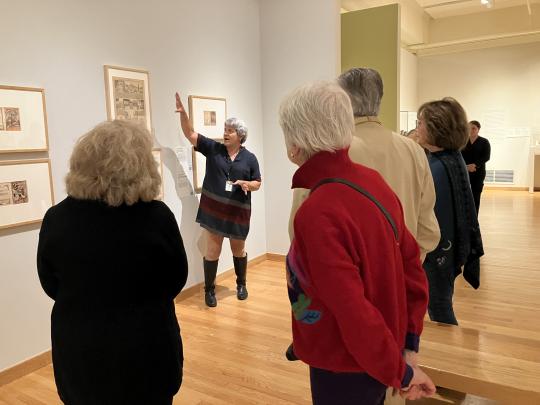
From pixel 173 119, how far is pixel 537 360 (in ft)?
10.5

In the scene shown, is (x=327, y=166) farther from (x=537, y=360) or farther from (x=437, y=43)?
(x=437, y=43)

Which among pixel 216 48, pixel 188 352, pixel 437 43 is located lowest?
pixel 188 352

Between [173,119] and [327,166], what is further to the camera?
[173,119]

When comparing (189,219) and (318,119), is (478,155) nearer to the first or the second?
(189,219)

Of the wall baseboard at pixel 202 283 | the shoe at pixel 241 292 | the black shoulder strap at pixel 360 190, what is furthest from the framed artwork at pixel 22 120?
the black shoulder strap at pixel 360 190

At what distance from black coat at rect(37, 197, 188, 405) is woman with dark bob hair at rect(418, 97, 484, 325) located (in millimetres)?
1443

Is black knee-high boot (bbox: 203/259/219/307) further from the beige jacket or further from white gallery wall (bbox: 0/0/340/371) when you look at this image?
the beige jacket

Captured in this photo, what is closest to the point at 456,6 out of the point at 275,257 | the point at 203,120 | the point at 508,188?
the point at 508,188

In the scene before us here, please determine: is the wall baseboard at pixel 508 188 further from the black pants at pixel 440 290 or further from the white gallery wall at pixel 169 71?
the black pants at pixel 440 290

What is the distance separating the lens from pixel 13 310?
2.91 metres

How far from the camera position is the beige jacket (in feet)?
5.81

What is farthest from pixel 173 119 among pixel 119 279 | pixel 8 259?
pixel 119 279

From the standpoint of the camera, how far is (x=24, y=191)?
2922 millimetres

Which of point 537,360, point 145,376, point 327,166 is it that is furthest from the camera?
point 537,360
